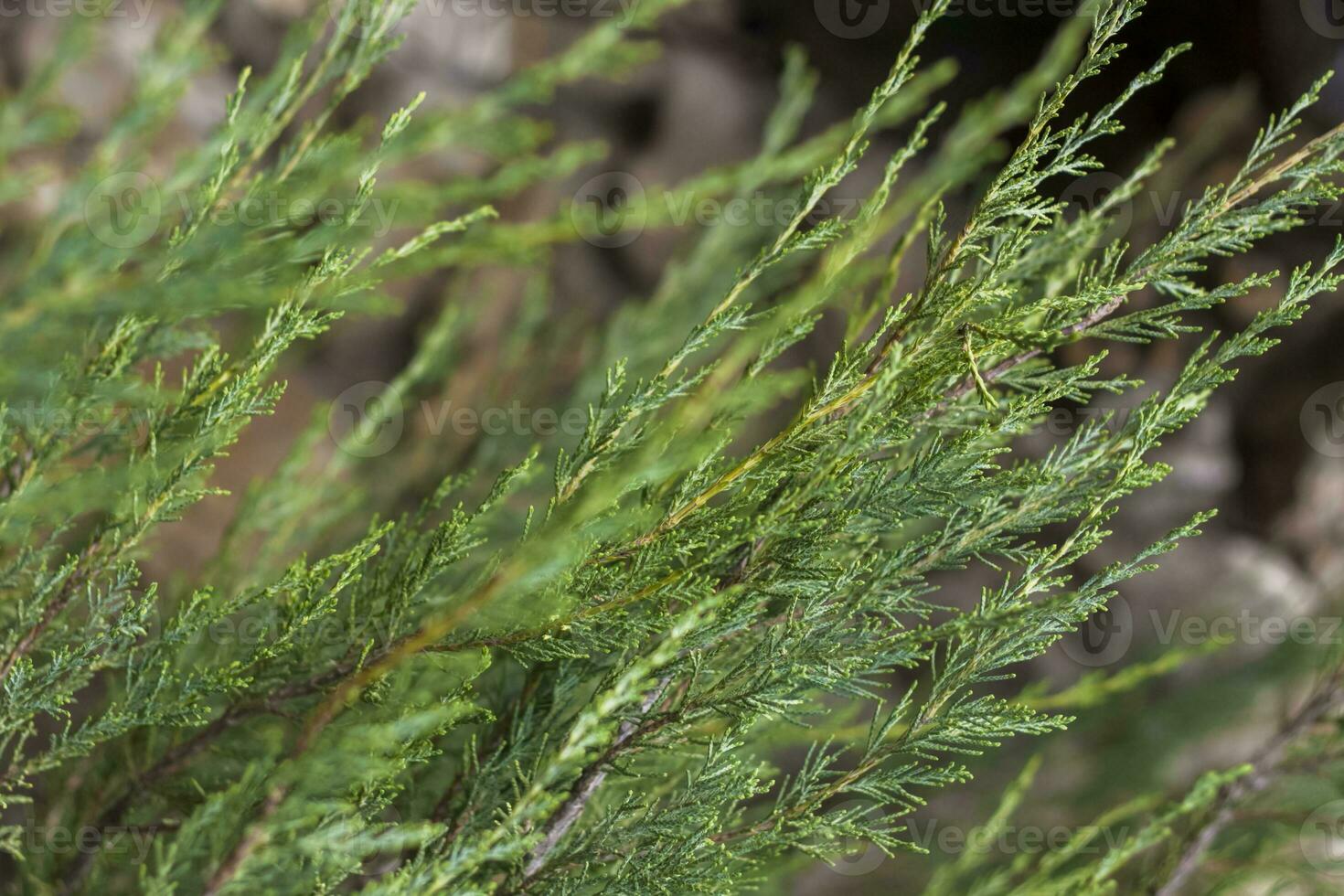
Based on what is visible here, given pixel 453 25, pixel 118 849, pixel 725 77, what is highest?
pixel 453 25

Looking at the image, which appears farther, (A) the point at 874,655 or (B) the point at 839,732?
(B) the point at 839,732

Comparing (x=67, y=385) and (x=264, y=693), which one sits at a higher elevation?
(x=67, y=385)

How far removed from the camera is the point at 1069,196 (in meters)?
1.74

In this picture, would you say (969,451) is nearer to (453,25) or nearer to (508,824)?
(508,824)

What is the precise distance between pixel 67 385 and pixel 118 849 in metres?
0.48

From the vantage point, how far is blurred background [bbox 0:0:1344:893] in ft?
6.20

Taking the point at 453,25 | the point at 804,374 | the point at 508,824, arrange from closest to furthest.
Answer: the point at 508,824, the point at 804,374, the point at 453,25

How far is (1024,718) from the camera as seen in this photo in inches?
24.5

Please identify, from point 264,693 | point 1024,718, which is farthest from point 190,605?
point 1024,718

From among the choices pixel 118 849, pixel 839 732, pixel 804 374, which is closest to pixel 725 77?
pixel 804 374

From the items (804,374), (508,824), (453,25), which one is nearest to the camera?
(508,824)

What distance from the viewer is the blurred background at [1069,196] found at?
74.4 inches

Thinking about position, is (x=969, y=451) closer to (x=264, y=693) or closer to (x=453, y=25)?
(x=264, y=693)

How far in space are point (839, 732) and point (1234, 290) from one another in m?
0.48
